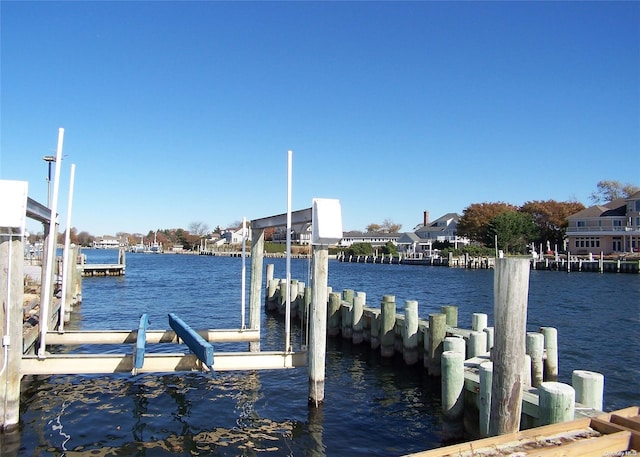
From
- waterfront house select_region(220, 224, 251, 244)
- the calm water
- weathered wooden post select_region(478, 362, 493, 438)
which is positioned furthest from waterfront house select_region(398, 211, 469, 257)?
weathered wooden post select_region(478, 362, 493, 438)

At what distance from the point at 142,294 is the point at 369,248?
283 ft

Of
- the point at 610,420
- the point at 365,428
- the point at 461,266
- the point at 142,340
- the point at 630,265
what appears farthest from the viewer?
the point at 461,266

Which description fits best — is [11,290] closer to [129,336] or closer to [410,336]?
[129,336]

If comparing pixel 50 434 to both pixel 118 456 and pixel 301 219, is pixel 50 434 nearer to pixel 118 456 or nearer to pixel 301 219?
pixel 118 456

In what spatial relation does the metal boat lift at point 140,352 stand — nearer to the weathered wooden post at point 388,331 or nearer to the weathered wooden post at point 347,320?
the weathered wooden post at point 388,331

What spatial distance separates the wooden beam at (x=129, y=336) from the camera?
11.5m

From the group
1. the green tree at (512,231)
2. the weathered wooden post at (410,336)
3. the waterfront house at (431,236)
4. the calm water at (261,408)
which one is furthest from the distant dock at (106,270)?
the waterfront house at (431,236)

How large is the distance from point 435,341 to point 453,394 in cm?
356

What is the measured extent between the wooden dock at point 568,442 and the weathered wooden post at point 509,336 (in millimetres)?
613

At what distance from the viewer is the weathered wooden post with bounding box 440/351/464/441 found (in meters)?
8.18

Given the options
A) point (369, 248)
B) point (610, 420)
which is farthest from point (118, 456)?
point (369, 248)

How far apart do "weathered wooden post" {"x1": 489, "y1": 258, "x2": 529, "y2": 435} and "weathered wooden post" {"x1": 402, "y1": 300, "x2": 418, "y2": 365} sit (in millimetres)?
6807

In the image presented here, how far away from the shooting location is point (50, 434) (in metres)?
8.61

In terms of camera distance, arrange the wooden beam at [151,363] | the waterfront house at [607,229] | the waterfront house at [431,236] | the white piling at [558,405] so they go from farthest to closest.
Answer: the waterfront house at [431,236] → the waterfront house at [607,229] → the wooden beam at [151,363] → the white piling at [558,405]
